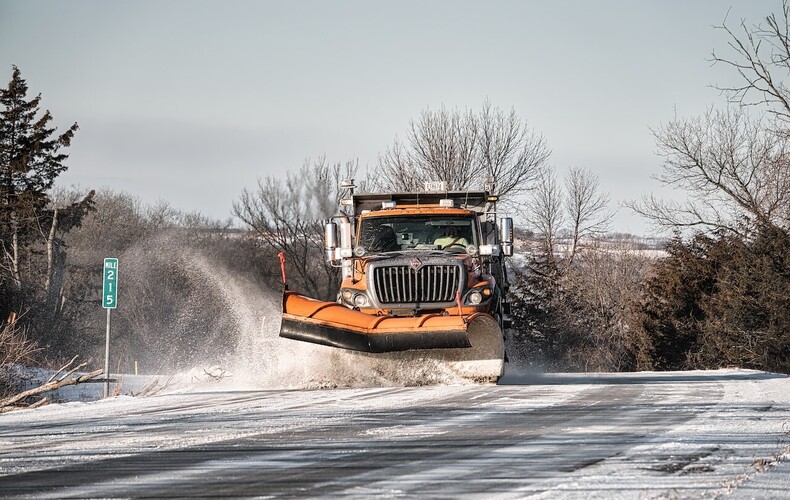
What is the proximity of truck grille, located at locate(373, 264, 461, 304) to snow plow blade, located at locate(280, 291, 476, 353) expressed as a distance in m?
0.71

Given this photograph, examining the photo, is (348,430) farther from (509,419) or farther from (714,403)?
(714,403)

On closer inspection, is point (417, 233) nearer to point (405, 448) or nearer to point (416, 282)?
point (416, 282)

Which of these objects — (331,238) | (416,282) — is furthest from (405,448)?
(331,238)

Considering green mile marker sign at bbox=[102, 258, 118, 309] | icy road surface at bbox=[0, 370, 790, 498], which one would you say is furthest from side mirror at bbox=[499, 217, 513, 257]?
green mile marker sign at bbox=[102, 258, 118, 309]

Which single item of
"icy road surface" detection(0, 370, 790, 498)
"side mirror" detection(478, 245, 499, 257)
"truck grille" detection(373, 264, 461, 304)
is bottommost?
"icy road surface" detection(0, 370, 790, 498)

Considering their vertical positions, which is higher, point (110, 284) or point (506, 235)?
point (506, 235)

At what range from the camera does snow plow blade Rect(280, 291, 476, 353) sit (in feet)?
36.9

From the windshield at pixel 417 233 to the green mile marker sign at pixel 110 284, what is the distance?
19.7 ft

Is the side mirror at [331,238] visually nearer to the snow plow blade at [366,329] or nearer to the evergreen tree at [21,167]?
the snow plow blade at [366,329]

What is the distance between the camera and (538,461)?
5.31 m

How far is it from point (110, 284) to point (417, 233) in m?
6.83

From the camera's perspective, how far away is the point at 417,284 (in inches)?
490

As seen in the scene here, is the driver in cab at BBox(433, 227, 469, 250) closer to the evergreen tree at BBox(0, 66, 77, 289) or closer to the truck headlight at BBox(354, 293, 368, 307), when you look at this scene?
the truck headlight at BBox(354, 293, 368, 307)

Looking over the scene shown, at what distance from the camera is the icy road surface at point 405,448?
4.53 m
